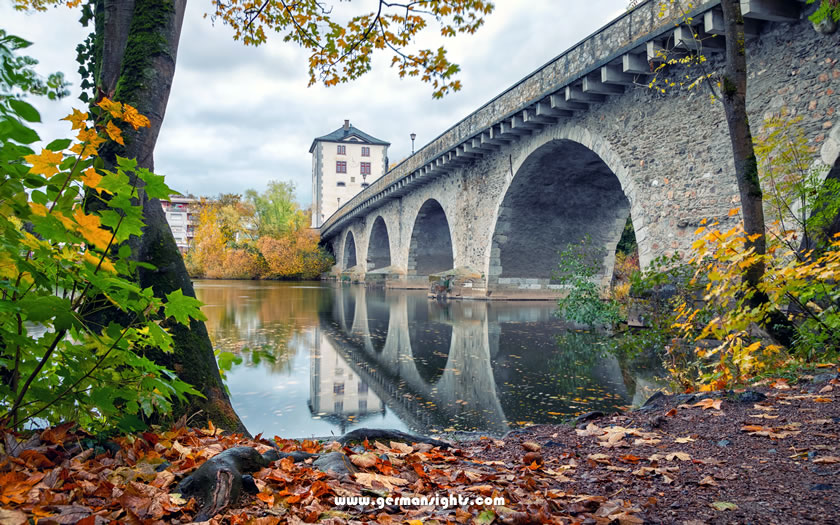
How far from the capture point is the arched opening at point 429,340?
640 cm

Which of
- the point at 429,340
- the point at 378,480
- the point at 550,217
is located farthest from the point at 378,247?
the point at 378,480

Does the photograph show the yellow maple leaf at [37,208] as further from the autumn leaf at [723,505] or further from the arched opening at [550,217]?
the arched opening at [550,217]

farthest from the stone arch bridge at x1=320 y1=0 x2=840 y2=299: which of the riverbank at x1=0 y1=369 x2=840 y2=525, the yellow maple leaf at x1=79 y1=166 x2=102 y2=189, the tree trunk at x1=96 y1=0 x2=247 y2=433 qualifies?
the yellow maple leaf at x1=79 y1=166 x2=102 y2=189

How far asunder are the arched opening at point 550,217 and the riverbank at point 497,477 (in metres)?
12.2

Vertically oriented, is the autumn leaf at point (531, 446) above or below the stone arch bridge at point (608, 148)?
below

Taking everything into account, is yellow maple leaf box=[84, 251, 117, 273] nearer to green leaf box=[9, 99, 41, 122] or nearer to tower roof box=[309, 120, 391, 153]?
green leaf box=[9, 99, 41, 122]

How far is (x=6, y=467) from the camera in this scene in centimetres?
154

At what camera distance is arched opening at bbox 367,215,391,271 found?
3312 centimetres

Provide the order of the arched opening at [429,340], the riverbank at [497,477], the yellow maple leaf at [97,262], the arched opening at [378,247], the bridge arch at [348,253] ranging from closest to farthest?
the riverbank at [497,477]
the yellow maple leaf at [97,262]
the arched opening at [429,340]
the arched opening at [378,247]
the bridge arch at [348,253]

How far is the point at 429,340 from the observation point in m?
8.76

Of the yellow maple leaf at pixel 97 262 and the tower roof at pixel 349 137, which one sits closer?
the yellow maple leaf at pixel 97 262

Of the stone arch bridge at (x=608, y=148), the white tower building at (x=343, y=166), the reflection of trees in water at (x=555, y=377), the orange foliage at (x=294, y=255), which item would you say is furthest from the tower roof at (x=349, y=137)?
the reflection of trees in water at (x=555, y=377)

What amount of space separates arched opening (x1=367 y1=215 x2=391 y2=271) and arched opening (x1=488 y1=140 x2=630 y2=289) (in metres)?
16.1

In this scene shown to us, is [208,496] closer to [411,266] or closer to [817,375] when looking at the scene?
[817,375]
